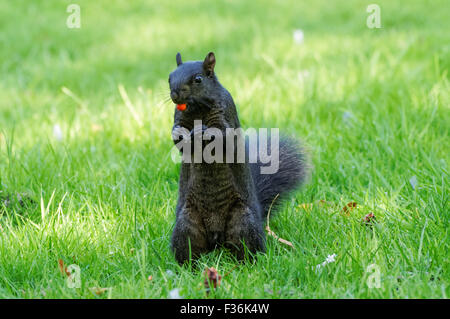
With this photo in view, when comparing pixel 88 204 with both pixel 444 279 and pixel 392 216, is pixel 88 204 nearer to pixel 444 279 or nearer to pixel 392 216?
pixel 392 216

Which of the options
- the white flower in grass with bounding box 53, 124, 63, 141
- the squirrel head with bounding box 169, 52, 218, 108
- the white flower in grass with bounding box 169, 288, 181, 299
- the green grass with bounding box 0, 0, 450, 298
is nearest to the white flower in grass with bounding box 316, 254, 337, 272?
the green grass with bounding box 0, 0, 450, 298

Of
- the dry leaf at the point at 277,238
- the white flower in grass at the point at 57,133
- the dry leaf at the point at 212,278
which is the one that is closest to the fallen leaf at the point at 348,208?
the dry leaf at the point at 277,238

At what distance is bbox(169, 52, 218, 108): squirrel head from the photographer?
75.5 inches

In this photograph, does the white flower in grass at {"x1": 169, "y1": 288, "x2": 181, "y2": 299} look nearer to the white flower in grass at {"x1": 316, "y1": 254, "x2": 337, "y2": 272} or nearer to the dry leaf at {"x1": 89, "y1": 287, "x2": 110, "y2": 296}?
the dry leaf at {"x1": 89, "y1": 287, "x2": 110, "y2": 296}

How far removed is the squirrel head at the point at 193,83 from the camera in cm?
192

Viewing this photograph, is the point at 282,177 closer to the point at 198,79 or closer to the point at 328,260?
the point at 328,260

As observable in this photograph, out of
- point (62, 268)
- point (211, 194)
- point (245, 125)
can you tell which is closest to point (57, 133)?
point (245, 125)

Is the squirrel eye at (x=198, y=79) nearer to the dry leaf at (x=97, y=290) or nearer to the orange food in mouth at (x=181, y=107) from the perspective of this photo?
the orange food in mouth at (x=181, y=107)

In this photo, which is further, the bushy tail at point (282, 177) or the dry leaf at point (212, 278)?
the bushy tail at point (282, 177)

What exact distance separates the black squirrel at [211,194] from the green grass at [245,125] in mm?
75

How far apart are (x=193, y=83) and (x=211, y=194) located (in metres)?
0.42

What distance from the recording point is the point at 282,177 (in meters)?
2.44

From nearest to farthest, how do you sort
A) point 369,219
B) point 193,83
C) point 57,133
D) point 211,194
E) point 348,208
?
point 193,83
point 211,194
point 369,219
point 348,208
point 57,133
